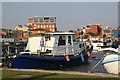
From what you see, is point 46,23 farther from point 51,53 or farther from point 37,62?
point 37,62

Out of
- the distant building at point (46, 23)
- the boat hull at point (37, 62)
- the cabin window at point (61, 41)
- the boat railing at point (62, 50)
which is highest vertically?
the distant building at point (46, 23)

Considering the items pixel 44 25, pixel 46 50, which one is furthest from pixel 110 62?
pixel 44 25

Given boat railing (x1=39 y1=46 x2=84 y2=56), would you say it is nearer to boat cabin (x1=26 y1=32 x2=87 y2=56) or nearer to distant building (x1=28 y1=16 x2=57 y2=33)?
boat cabin (x1=26 y1=32 x2=87 y2=56)

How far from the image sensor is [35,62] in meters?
21.6

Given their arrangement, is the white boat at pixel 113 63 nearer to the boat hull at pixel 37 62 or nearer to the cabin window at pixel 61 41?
the boat hull at pixel 37 62

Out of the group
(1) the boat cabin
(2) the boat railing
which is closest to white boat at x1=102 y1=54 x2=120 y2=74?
(2) the boat railing

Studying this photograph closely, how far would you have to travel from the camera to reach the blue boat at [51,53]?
21375 mm

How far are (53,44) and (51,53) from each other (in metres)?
1.12

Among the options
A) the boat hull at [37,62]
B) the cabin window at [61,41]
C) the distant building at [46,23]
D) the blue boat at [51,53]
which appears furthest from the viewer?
the distant building at [46,23]

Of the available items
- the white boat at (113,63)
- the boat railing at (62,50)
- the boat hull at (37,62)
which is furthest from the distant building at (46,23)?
the white boat at (113,63)

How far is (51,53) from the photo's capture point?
2397 centimetres

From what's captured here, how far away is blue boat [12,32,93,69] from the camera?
21375 millimetres

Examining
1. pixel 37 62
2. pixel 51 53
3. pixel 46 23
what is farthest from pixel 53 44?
pixel 46 23

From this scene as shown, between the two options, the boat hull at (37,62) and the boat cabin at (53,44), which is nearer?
the boat hull at (37,62)
